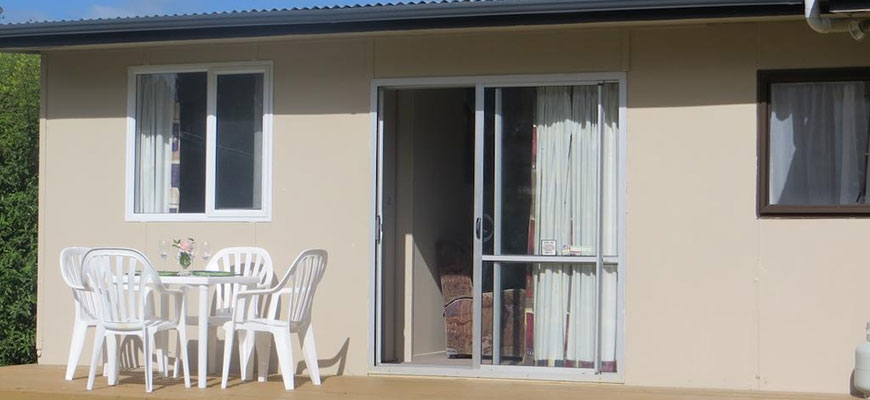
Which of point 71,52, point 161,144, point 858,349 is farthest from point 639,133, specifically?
point 71,52

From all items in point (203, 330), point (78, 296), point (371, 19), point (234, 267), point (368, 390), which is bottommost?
point (368, 390)

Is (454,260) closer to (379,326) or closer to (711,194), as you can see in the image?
(379,326)

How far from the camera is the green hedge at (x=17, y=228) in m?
8.78

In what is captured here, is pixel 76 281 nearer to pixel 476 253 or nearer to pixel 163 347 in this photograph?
pixel 163 347

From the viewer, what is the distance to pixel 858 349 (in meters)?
6.19

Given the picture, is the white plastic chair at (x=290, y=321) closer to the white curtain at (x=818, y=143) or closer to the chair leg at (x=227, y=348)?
the chair leg at (x=227, y=348)

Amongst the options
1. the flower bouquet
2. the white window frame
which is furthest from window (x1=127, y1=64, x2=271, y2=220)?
the white window frame

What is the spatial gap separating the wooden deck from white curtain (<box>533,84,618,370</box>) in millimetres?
314

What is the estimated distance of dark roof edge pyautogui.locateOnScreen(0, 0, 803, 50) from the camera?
20.1ft

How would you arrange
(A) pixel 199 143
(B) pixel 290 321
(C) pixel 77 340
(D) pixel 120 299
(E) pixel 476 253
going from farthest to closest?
(A) pixel 199 143 → (E) pixel 476 253 → (C) pixel 77 340 → (B) pixel 290 321 → (D) pixel 120 299

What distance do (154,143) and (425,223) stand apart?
6.75 feet

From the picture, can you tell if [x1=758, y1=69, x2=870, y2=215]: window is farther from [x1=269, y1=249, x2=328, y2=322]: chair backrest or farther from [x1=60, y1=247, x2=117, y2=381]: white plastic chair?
[x1=60, y1=247, x2=117, y2=381]: white plastic chair

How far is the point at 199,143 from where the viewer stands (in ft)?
25.0

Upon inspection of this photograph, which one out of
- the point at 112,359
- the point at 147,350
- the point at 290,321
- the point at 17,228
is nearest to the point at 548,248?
the point at 290,321
